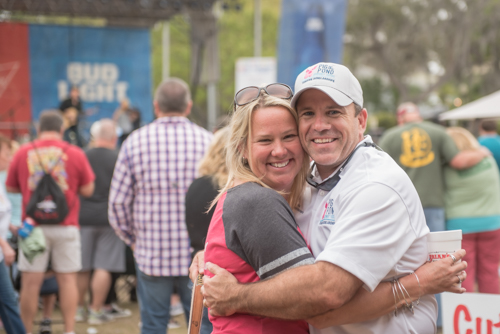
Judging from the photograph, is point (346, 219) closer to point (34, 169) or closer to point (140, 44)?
point (34, 169)

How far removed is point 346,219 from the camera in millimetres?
1834

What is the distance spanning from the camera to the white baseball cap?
6.63 ft

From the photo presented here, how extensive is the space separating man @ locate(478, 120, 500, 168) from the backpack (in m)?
5.32

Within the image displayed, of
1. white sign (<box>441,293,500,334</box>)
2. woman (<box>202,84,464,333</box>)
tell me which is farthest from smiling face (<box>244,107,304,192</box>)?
white sign (<box>441,293,500,334</box>)

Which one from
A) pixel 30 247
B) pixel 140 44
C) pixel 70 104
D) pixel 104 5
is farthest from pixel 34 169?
pixel 140 44

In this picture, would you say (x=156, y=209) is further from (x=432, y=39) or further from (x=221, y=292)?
(x=432, y=39)

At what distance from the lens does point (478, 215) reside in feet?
18.1

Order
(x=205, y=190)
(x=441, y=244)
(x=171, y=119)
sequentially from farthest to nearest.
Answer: (x=171, y=119), (x=205, y=190), (x=441, y=244)

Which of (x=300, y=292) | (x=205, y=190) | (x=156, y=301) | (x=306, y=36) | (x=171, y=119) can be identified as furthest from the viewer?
(x=306, y=36)

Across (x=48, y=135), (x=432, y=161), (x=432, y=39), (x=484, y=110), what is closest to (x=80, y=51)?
(x=484, y=110)

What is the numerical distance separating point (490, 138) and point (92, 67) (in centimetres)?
1484

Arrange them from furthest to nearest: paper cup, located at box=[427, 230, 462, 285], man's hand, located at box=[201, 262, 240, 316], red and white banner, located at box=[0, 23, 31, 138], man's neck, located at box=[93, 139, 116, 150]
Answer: red and white banner, located at box=[0, 23, 31, 138] → man's neck, located at box=[93, 139, 116, 150] → paper cup, located at box=[427, 230, 462, 285] → man's hand, located at box=[201, 262, 240, 316]

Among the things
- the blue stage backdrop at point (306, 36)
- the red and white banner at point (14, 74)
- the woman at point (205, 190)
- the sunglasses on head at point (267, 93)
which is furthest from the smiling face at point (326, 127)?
the red and white banner at point (14, 74)

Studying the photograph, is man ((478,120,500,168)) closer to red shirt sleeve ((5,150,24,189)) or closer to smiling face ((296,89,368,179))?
smiling face ((296,89,368,179))
